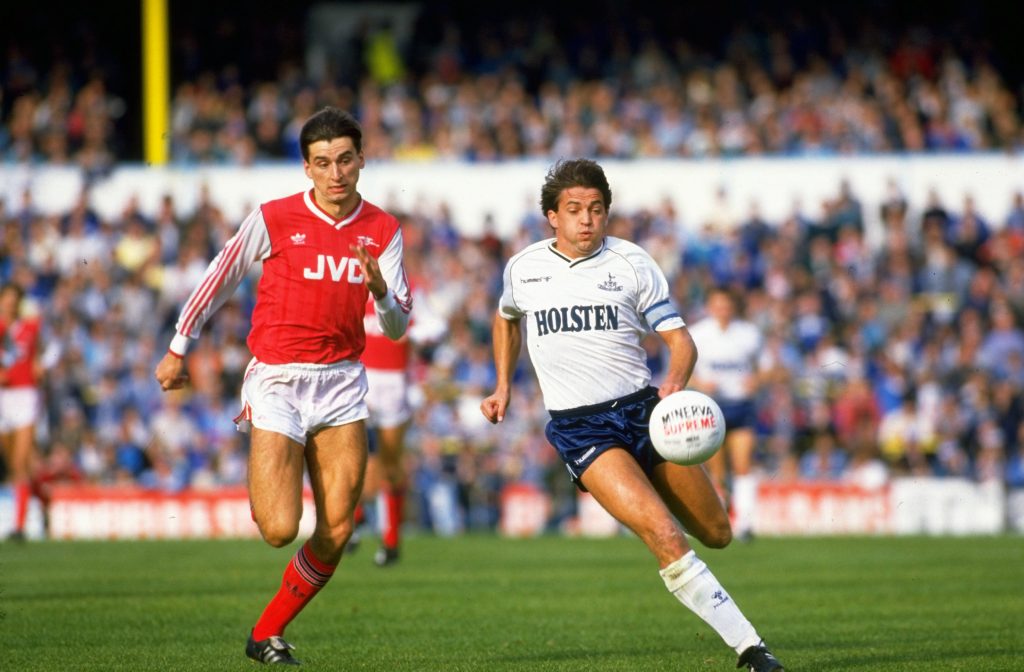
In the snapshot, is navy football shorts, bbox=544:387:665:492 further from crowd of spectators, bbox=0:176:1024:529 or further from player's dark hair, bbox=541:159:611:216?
Result: crowd of spectators, bbox=0:176:1024:529

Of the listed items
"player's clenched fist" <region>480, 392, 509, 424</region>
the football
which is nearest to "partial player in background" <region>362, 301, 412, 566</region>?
"player's clenched fist" <region>480, 392, 509, 424</region>

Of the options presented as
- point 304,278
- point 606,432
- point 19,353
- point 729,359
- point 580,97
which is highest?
point 580,97

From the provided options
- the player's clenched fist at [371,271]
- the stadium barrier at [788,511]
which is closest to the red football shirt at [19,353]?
the stadium barrier at [788,511]

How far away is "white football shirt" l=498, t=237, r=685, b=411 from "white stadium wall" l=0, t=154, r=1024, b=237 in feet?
57.9

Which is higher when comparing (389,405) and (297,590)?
(389,405)

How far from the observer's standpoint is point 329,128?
8.37 meters

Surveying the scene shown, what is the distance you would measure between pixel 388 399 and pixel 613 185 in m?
12.2

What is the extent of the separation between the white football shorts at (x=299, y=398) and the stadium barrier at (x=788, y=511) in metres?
13.6

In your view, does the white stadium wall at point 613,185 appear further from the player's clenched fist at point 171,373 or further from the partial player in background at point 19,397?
the player's clenched fist at point 171,373

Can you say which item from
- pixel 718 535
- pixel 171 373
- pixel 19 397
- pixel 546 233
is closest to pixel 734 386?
pixel 19 397

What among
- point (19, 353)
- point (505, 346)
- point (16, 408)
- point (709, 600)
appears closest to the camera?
point (709, 600)

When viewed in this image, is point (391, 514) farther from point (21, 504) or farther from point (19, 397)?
point (19, 397)

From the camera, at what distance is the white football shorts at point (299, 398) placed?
8.40 meters

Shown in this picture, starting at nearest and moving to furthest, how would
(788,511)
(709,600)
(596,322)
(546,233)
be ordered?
1. (709,600)
2. (596,322)
3. (788,511)
4. (546,233)
